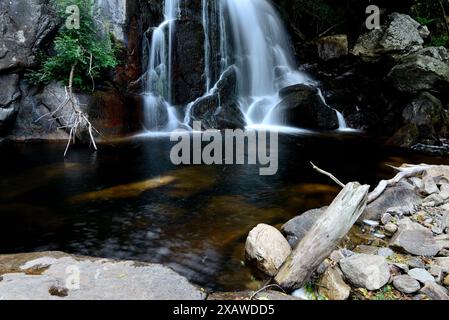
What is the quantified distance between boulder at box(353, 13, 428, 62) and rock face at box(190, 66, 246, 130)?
225 inches

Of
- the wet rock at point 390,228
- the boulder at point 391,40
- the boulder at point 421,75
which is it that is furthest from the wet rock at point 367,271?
the boulder at point 391,40

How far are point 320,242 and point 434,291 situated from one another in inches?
43.3

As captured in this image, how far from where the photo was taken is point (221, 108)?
1364 centimetres

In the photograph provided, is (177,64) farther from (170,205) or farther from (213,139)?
(170,205)

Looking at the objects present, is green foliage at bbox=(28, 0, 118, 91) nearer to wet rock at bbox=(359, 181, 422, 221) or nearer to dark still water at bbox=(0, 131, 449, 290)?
dark still water at bbox=(0, 131, 449, 290)

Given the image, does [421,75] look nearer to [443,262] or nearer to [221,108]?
[221,108]

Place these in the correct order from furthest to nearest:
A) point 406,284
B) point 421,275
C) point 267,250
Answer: point 267,250 < point 421,275 < point 406,284

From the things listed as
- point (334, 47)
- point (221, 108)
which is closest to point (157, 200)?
point (221, 108)

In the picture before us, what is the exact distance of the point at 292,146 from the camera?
11500mm

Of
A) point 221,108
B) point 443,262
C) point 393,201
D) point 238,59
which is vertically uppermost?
point 238,59

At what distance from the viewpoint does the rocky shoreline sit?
3617 millimetres

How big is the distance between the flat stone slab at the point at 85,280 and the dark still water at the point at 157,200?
24.4 inches

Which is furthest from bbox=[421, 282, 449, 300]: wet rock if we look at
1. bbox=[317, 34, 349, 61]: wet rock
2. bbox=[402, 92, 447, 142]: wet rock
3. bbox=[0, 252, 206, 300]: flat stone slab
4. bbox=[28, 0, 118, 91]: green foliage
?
bbox=[317, 34, 349, 61]: wet rock
